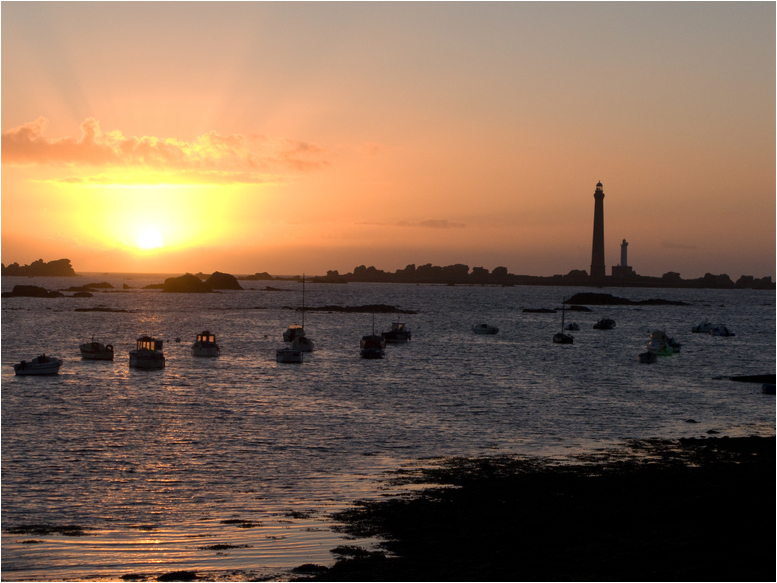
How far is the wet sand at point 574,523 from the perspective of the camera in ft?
61.2

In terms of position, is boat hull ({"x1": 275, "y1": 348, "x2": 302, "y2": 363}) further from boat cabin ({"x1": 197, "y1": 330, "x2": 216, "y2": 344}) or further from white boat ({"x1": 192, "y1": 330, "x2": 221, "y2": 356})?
boat cabin ({"x1": 197, "y1": 330, "x2": 216, "y2": 344})

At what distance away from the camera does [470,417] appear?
153 ft

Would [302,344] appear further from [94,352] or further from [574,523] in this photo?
[574,523]

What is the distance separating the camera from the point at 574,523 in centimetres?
2277

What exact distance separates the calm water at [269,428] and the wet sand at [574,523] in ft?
7.00

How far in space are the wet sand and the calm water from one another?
2.13 metres

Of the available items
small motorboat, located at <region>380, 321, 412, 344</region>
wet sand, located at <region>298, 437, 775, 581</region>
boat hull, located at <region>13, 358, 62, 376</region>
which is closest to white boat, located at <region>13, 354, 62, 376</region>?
boat hull, located at <region>13, 358, 62, 376</region>

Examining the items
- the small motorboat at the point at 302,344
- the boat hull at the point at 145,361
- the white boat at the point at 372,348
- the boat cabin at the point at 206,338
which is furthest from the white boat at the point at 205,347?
the white boat at the point at 372,348

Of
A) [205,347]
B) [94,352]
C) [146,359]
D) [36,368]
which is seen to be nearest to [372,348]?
[205,347]

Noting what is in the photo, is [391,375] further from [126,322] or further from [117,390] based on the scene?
[126,322]

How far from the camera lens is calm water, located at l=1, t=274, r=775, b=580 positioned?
877 inches

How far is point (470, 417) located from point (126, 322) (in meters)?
122

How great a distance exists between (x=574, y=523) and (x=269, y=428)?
23482 millimetres

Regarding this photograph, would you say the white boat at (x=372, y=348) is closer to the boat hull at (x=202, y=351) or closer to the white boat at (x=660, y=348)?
the boat hull at (x=202, y=351)
